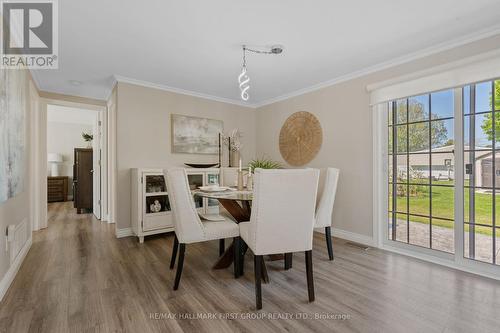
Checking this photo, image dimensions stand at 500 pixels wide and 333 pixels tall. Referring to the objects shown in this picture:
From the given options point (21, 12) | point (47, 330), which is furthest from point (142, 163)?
point (47, 330)

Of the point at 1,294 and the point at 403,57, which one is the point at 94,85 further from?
the point at 403,57

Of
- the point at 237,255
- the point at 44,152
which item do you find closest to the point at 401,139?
the point at 237,255

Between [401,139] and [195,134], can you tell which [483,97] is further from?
[195,134]

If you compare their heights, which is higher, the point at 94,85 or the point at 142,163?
the point at 94,85

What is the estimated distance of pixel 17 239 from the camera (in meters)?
2.31

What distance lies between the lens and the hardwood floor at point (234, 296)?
1533 millimetres

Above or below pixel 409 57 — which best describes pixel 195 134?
below

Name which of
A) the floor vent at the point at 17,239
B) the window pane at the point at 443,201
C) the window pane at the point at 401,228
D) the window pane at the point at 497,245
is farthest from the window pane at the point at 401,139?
the floor vent at the point at 17,239

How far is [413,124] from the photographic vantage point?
2.82 meters

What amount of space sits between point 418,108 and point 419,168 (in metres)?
0.68

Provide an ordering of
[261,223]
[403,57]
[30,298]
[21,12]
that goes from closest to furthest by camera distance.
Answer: [261,223]
[30,298]
[21,12]
[403,57]

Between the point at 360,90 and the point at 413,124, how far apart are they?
759 mm

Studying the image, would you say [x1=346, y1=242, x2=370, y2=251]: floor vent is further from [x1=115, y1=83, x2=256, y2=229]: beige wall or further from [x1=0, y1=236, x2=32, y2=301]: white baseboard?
[x1=0, y1=236, x2=32, y2=301]: white baseboard

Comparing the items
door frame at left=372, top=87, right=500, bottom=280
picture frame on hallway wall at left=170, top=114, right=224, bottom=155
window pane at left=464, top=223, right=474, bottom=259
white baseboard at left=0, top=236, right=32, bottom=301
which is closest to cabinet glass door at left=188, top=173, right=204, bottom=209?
picture frame on hallway wall at left=170, top=114, right=224, bottom=155
